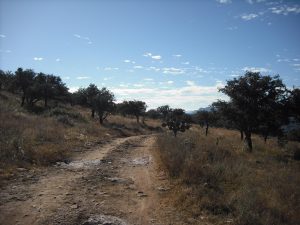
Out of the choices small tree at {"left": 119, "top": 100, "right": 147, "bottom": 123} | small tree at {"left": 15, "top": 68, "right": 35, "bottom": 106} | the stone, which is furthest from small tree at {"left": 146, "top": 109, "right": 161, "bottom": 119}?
the stone

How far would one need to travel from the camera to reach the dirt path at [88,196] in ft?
25.2

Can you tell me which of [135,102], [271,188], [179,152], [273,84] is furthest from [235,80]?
[135,102]

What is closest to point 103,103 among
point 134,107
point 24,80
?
point 24,80

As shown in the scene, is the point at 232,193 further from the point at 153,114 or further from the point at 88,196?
the point at 153,114

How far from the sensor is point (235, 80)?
26.2m

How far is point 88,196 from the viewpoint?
9.34 meters

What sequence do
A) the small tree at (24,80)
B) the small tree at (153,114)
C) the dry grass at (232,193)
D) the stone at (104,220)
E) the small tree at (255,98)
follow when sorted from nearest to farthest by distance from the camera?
1. the stone at (104,220)
2. the dry grass at (232,193)
3. the small tree at (255,98)
4. the small tree at (24,80)
5. the small tree at (153,114)

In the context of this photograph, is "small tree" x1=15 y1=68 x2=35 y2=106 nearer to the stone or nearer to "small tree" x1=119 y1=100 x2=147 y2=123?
"small tree" x1=119 y1=100 x2=147 y2=123

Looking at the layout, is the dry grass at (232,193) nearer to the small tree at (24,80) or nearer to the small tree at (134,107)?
the small tree at (24,80)

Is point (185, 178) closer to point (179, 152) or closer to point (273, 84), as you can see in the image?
Answer: point (179, 152)

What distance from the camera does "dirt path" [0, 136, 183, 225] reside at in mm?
7686

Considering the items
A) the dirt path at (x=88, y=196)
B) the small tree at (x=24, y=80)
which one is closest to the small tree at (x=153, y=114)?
the small tree at (x=24, y=80)

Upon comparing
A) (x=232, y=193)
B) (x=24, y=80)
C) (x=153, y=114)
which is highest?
(x=24, y=80)

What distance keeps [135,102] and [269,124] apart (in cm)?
4492
